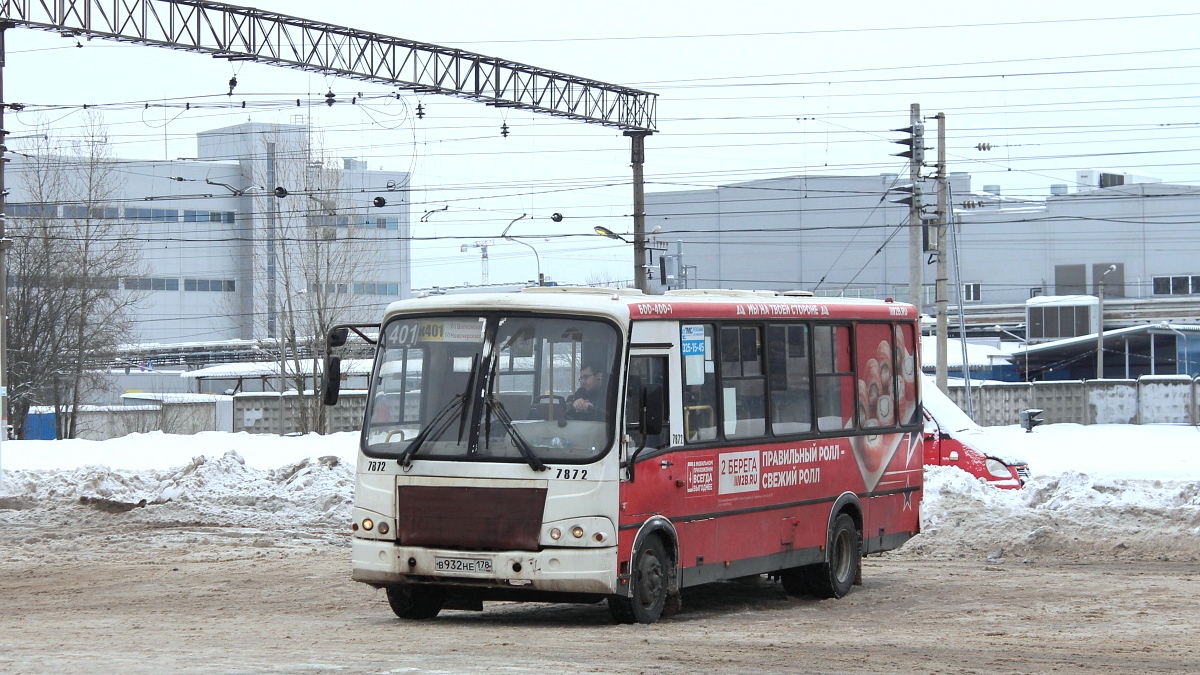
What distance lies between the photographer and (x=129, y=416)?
52125 millimetres

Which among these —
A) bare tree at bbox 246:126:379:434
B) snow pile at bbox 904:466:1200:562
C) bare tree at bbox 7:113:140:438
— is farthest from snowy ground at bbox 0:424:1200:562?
bare tree at bbox 7:113:140:438

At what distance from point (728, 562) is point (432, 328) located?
10.1 ft

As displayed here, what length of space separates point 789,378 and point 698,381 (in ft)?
4.71

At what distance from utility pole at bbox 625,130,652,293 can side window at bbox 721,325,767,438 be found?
20.1m

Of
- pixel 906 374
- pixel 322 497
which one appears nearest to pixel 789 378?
pixel 906 374

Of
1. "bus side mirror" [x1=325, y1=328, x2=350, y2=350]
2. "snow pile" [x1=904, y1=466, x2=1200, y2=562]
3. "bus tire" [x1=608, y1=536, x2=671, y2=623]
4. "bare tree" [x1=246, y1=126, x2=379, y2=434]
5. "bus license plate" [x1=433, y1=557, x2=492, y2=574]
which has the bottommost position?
"snow pile" [x1=904, y1=466, x2=1200, y2=562]

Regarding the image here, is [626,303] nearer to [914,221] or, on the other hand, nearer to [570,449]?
[570,449]

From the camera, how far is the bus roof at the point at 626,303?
11.3 metres

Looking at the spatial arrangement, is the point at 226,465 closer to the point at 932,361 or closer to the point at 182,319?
the point at 932,361

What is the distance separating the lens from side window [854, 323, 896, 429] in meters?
14.3

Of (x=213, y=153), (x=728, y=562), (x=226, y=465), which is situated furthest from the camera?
(x=213, y=153)

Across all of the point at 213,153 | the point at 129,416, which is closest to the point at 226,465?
the point at 129,416

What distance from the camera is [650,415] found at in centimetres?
1108

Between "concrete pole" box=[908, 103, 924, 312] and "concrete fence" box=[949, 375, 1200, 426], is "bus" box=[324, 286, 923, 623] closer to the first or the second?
"concrete pole" box=[908, 103, 924, 312]
